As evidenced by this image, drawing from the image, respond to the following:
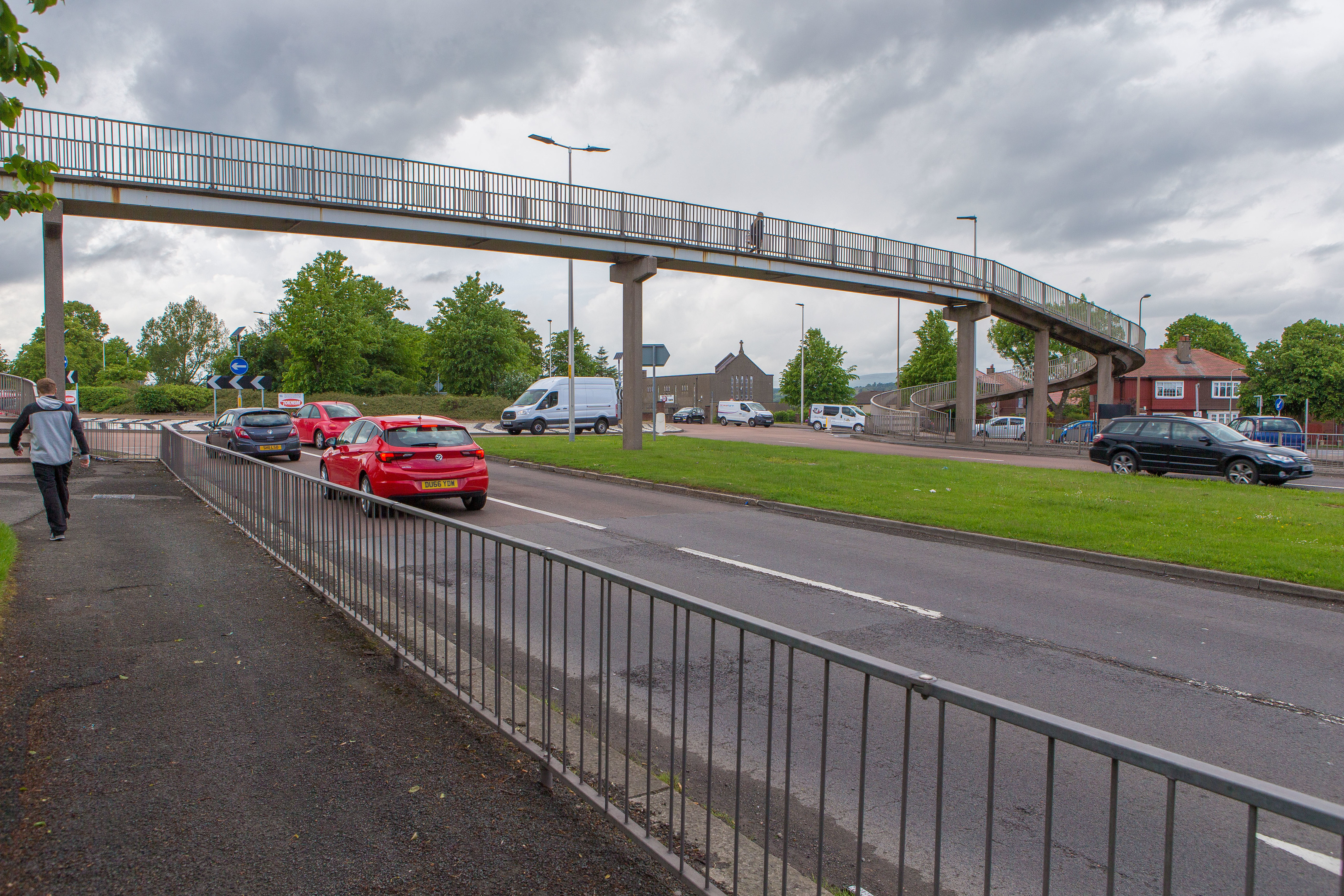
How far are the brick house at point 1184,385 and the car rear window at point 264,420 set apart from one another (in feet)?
214

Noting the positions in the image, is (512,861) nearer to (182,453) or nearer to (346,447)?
Answer: (346,447)

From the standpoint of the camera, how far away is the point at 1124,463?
20750 millimetres

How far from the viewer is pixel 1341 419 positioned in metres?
55.0

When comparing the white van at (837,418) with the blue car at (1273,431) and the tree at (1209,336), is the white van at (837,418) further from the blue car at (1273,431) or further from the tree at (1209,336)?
the tree at (1209,336)

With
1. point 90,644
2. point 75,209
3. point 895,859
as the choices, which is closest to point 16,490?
point 75,209

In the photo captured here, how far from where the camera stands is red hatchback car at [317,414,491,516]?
12.5 m

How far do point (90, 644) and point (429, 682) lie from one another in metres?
2.55

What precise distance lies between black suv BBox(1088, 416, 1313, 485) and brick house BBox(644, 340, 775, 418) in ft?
283

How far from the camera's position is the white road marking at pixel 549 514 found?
11.8 metres

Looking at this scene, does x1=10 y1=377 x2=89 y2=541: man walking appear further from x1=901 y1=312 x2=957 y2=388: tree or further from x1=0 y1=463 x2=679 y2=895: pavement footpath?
x1=901 y1=312 x2=957 y2=388: tree

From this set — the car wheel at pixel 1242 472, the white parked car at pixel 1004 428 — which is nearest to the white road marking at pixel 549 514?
the car wheel at pixel 1242 472

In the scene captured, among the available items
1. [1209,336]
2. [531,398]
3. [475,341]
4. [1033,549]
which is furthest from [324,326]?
[1209,336]

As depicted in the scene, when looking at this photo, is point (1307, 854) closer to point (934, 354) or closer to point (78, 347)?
point (934, 354)

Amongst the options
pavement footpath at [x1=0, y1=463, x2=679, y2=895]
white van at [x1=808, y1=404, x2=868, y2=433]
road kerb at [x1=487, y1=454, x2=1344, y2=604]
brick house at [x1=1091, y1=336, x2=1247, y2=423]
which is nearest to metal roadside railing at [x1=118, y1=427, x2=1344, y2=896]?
pavement footpath at [x1=0, y1=463, x2=679, y2=895]
